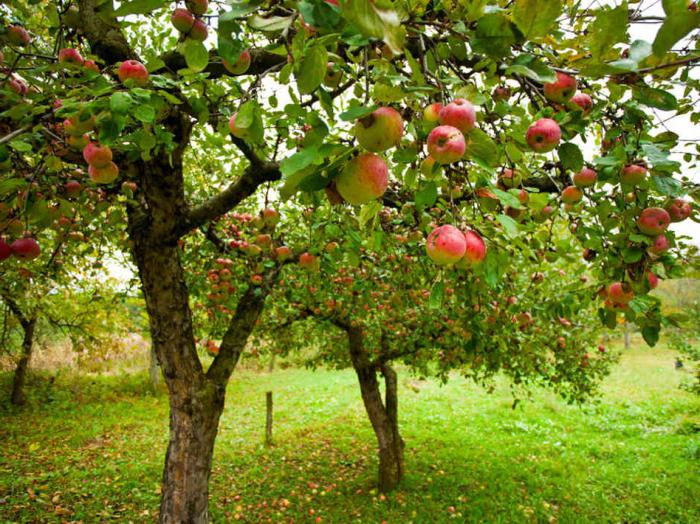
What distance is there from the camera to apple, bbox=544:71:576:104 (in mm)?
1175

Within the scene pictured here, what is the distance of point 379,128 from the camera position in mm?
911

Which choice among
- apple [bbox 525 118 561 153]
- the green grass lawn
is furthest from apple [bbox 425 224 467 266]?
the green grass lawn

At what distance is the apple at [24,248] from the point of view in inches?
87.7

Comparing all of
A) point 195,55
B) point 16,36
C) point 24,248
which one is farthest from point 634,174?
point 16,36

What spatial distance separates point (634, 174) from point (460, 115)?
0.85 m

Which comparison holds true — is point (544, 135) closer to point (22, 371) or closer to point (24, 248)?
point (24, 248)

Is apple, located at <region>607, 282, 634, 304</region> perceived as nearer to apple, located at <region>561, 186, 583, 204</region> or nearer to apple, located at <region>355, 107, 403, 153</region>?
apple, located at <region>561, 186, 583, 204</region>

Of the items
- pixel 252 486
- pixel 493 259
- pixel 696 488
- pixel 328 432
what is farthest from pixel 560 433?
pixel 493 259

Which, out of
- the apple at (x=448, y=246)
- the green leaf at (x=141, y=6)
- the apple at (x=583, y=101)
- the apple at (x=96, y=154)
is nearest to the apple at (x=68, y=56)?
the apple at (x=96, y=154)

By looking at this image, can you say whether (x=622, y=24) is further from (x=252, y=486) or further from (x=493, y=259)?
(x=252, y=486)

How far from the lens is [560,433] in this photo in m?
9.66

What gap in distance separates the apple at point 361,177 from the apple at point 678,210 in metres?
1.35

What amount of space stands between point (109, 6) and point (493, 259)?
1.54 m

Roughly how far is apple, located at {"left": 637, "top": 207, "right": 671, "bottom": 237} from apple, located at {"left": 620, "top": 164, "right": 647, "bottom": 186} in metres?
0.24
